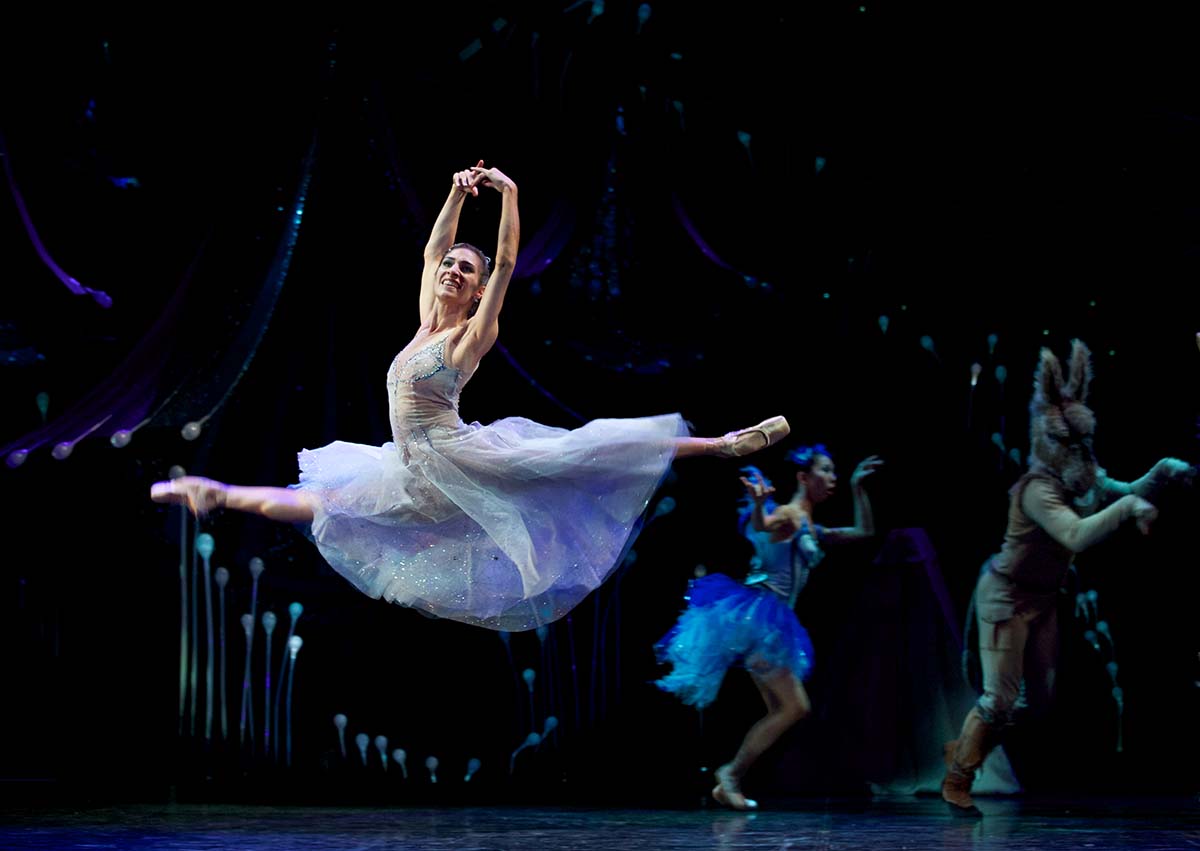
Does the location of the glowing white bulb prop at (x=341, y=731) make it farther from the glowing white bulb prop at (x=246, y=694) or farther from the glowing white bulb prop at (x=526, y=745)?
the glowing white bulb prop at (x=526, y=745)

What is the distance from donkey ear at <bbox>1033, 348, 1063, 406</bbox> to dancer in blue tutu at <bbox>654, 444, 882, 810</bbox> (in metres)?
1.01

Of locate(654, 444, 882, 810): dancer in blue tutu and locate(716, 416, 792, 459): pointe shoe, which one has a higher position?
locate(716, 416, 792, 459): pointe shoe

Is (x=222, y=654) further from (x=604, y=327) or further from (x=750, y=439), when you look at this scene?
(x=750, y=439)

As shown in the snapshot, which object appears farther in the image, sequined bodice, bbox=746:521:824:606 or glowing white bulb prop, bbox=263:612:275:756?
glowing white bulb prop, bbox=263:612:275:756

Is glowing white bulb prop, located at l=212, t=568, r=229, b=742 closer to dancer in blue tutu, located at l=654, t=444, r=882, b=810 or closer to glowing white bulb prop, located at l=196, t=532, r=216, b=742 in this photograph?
glowing white bulb prop, located at l=196, t=532, r=216, b=742

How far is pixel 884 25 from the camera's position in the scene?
5828mm

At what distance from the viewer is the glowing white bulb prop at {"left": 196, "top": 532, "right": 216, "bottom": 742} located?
18.2ft

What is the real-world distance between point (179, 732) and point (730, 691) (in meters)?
2.40

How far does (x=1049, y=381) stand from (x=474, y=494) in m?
2.41

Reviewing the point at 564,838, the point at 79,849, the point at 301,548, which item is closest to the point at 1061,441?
the point at 564,838

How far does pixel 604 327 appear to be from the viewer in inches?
230

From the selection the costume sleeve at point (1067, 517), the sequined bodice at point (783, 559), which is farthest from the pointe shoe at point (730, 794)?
the costume sleeve at point (1067, 517)

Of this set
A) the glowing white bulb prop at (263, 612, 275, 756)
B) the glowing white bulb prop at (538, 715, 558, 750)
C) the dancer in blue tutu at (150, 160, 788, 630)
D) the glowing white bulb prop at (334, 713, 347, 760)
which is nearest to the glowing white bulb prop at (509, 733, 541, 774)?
the glowing white bulb prop at (538, 715, 558, 750)

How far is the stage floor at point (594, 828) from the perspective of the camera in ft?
11.7
